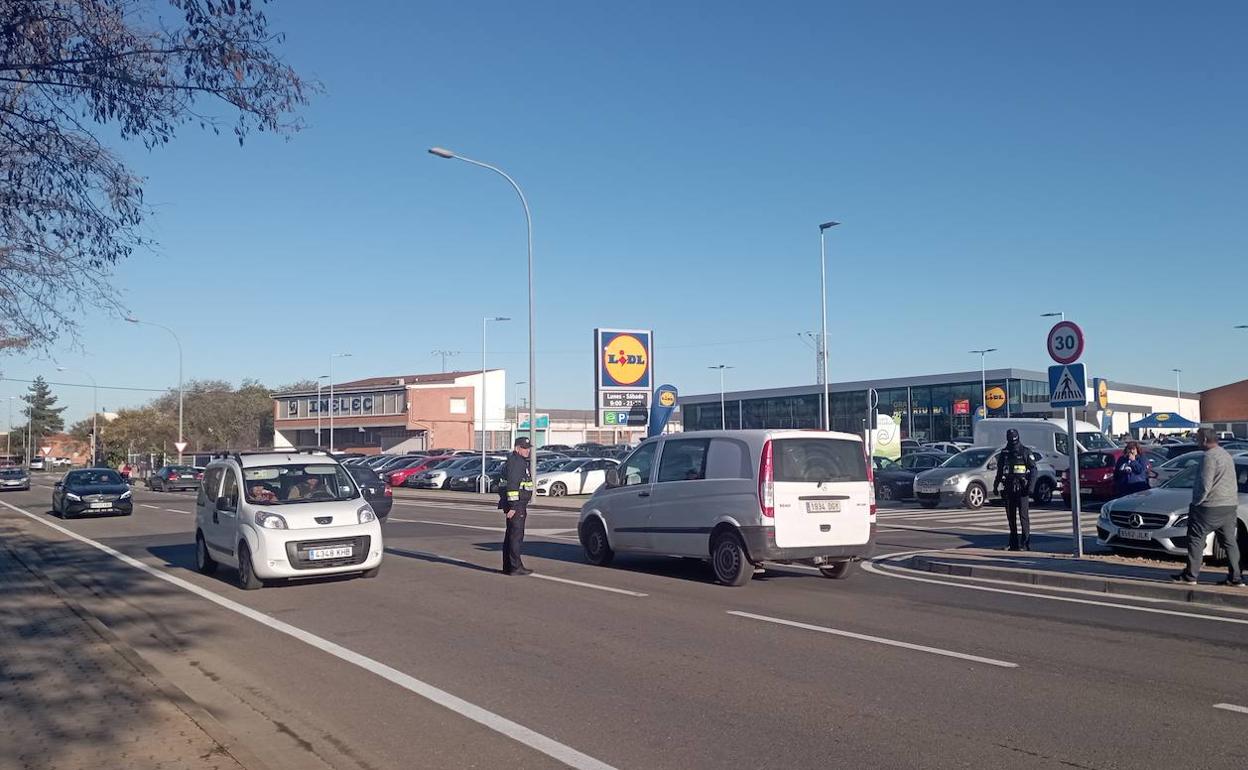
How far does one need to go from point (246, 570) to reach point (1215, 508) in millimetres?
11425

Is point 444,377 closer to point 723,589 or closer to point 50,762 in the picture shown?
point 723,589

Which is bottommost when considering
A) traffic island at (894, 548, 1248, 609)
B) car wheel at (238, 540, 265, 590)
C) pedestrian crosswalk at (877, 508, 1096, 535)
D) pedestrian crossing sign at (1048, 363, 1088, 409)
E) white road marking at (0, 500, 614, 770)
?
pedestrian crosswalk at (877, 508, 1096, 535)

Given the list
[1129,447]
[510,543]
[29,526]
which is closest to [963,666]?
[510,543]

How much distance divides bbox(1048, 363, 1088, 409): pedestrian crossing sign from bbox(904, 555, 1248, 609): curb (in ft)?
9.00

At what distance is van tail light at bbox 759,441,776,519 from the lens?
12.1 meters

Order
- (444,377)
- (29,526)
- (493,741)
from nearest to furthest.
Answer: (493,741) < (29,526) < (444,377)

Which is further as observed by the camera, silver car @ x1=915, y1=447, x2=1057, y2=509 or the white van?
the white van

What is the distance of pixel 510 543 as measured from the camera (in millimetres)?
13852

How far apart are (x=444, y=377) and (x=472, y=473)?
38.5m

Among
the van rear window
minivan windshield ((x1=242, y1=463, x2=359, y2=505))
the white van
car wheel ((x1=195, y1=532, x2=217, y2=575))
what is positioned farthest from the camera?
the white van

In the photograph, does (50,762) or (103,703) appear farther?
(103,703)

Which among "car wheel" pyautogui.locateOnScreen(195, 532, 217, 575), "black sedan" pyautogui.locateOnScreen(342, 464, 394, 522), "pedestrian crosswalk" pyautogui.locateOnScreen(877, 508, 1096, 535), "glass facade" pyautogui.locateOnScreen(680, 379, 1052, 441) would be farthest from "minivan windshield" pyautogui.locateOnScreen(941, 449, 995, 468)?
"glass facade" pyautogui.locateOnScreen(680, 379, 1052, 441)

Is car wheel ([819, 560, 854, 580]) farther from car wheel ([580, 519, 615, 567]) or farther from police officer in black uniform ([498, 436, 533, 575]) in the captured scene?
police officer in black uniform ([498, 436, 533, 575])

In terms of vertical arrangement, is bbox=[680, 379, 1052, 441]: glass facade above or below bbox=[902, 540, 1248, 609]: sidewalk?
above
